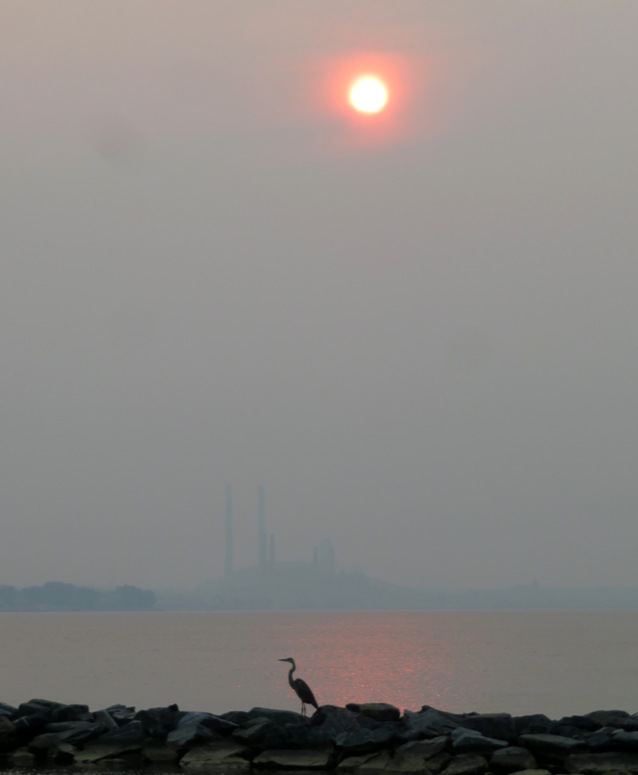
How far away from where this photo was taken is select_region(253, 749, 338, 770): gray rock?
26078mm

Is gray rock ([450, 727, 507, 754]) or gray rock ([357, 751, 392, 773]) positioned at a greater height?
gray rock ([450, 727, 507, 754])

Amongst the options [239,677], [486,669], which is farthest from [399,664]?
[239,677]

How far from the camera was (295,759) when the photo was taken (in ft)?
86.2

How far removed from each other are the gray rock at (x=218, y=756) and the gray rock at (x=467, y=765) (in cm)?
431

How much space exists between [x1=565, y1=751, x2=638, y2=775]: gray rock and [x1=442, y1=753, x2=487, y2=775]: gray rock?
1.74 metres

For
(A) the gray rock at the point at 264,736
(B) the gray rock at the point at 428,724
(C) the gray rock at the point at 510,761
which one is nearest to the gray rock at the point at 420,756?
(B) the gray rock at the point at 428,724

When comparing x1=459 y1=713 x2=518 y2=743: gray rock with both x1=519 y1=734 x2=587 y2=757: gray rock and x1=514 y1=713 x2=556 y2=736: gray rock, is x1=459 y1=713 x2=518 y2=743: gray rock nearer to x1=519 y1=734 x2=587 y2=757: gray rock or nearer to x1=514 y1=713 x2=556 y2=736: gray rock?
x1=514 y1=713 x2=556 y2=736: gray rock

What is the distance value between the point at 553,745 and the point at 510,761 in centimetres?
111

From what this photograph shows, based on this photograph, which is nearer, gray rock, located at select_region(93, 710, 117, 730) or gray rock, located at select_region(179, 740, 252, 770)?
gray rock, located at select_region(179, 740, 252, 770)

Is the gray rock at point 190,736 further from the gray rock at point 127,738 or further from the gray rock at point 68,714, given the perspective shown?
the gray rock at point 68,714

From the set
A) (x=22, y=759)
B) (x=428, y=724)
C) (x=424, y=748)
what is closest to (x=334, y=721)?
(x=428, y=724)

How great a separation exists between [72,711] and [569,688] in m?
45.1

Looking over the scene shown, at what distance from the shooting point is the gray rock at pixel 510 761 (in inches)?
985

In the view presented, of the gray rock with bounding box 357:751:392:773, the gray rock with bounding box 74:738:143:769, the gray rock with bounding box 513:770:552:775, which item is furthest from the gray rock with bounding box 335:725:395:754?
the gray rock with bounding box 74:738:143:769
